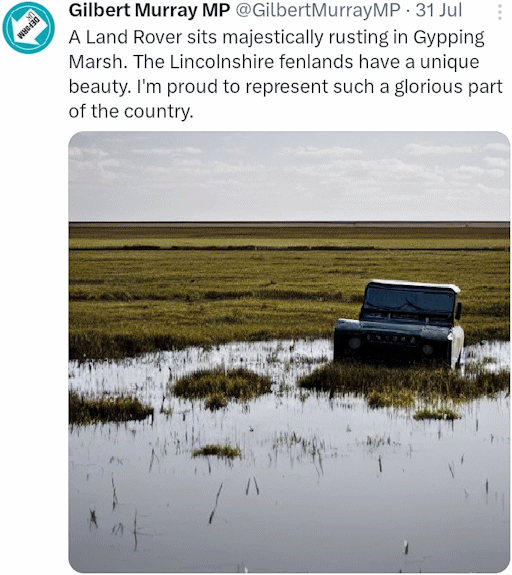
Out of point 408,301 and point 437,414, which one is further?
point 408,301

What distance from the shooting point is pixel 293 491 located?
880cm

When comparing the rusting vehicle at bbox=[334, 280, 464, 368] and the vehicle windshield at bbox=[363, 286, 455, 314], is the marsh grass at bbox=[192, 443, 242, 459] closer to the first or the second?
the rusting vehicle at bbox=[334, 280, 464, 368]

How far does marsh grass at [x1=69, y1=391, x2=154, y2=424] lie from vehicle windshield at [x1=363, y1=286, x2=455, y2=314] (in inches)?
196

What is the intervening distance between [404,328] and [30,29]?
24.6ft

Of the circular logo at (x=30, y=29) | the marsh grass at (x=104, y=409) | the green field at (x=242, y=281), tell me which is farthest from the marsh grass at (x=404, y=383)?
the circular logo at (x=30, y=29)

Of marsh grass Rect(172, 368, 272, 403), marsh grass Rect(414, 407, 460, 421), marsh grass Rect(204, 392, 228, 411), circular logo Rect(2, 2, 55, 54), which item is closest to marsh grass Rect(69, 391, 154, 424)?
marsh grass Rect(204, 392, 228, 411)

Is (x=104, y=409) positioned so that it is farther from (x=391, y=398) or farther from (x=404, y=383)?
(x=404, y=383)

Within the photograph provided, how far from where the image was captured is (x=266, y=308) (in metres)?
19.4

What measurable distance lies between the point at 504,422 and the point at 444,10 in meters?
5.49

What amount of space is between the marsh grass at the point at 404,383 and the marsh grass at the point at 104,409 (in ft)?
9.67

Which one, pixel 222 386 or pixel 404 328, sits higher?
pixel 404 328

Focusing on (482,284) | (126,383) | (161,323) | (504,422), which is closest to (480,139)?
(504,422)

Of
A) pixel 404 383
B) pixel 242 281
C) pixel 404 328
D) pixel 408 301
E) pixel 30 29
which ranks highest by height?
pixel 30 29

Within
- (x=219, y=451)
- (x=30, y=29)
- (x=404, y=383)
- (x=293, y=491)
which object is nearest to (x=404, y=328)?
(x=404, y=383)
